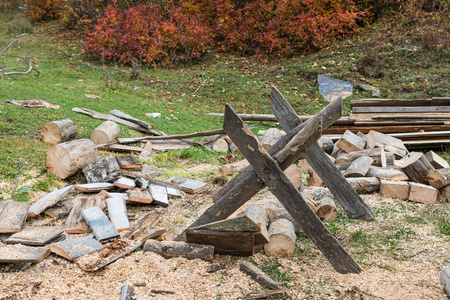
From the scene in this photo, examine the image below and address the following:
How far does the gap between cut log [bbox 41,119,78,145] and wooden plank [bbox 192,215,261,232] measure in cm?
448

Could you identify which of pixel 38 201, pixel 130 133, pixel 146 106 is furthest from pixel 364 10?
pixel 38 201

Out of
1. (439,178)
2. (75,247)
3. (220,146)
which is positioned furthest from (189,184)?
(439,178)

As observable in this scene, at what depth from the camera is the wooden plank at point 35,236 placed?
363 cm

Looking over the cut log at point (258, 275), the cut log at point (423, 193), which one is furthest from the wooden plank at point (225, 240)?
the cut log at point (423, 193)

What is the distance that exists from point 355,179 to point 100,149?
4.81 metres

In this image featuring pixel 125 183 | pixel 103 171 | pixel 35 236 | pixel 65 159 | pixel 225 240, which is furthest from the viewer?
pixel 65 159

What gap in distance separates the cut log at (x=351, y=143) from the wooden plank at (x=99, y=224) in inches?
186

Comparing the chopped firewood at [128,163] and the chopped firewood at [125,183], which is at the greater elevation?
the chopped firewood at [125,183]

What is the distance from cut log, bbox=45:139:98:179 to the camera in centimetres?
546

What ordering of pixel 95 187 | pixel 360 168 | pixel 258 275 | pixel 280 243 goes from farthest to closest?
1. pixel 360 168
2. pixel 95 187
3. pixel 280 243
4. pixel 258 275

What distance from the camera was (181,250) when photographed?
11.3 ft

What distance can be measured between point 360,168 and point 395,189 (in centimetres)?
70

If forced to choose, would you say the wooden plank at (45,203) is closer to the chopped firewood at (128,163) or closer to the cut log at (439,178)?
the chopped firewood at (128,163)

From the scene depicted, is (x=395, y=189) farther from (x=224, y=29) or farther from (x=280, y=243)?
(x=224, y=29)
